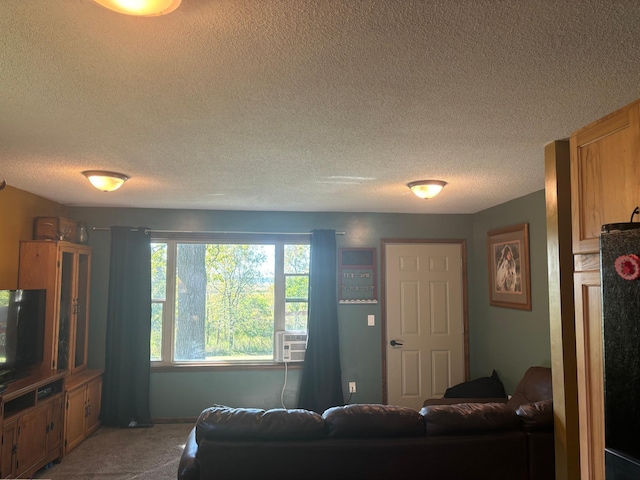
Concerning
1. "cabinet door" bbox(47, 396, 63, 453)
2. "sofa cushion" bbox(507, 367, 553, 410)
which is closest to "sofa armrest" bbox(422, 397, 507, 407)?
"sofa cushion" bbox(507, 367, 553, 410)

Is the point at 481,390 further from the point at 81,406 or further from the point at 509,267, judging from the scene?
the point at 81,406

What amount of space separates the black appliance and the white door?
13.1ft

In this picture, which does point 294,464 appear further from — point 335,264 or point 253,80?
point 335,264

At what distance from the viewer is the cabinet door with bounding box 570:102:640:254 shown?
5.21 feet

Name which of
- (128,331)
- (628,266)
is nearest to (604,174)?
(628,266)

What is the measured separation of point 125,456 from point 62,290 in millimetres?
1676

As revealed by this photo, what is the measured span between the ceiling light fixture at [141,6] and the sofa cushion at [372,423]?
186 cm

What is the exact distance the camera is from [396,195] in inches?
172

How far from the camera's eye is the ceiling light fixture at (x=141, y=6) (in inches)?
49.0

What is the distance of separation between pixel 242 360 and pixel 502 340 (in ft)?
9.48

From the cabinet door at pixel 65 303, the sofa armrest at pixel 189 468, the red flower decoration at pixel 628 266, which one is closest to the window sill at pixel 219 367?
the cabinet door at pixel 65 303

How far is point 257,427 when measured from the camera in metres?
2.14

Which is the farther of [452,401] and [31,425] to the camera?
[452,401]

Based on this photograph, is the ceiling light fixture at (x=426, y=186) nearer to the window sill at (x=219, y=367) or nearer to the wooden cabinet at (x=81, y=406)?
the window sill at (x=219, y=367)
